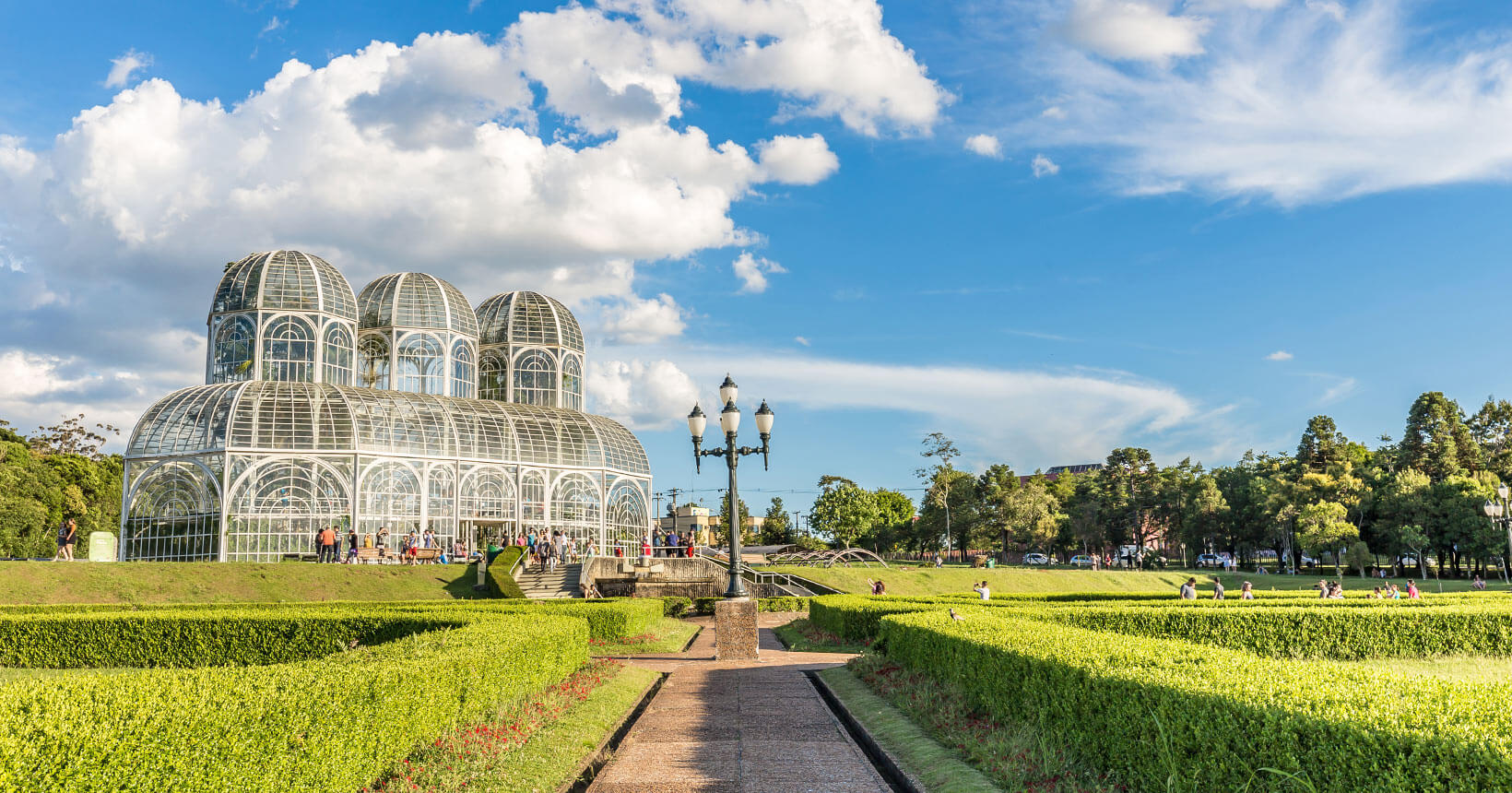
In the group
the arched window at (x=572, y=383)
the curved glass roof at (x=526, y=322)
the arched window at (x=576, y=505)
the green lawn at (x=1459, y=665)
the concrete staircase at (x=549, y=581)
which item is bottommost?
the green lawn at (x=1459, y=665)

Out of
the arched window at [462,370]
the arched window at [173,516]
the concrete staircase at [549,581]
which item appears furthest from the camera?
the arched window at [462,370]

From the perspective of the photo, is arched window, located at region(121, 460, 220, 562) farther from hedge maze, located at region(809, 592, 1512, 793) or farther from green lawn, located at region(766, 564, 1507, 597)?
hedge maze, located at region(809, 592, 1512, 793)

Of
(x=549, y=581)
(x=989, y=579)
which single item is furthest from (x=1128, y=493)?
(x=549, y=581)

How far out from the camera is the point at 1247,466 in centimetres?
7606

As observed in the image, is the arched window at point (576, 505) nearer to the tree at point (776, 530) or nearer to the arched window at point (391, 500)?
the arched window at point (391, 500)

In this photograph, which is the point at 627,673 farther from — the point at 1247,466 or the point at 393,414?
the point at 1247,466

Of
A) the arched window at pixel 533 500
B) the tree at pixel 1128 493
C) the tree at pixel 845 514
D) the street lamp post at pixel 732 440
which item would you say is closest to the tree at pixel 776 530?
the tree at pixel 845 514

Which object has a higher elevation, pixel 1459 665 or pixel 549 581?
pixel 549 581

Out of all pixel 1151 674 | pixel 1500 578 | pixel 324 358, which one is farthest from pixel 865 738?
pixel 1500 578

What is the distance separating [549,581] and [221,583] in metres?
10.1

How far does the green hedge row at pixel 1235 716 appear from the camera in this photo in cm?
481

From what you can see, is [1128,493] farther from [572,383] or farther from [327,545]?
[327,545]

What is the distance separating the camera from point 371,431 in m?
38.1

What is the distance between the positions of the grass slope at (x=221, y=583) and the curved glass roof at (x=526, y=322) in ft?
67.8
